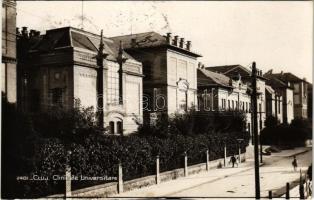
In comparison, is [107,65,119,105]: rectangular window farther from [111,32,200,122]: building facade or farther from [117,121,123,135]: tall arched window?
[111,32,200,122]: building facade

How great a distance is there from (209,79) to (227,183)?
37.3 ft

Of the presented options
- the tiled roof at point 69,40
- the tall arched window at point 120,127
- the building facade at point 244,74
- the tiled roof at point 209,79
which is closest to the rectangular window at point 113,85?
the tiled roof at point 69,40

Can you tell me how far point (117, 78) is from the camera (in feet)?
82.5

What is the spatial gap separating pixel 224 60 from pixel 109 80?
11.4 m

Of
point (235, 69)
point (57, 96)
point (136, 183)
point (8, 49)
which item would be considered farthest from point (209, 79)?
point (8, 49)

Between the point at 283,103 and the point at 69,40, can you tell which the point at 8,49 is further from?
the point at 283,103

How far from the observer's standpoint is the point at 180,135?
24594mm

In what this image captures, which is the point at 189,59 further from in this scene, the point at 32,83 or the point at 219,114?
the point at 32,83

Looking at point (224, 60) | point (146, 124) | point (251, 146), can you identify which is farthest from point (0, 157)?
point (251, 146)

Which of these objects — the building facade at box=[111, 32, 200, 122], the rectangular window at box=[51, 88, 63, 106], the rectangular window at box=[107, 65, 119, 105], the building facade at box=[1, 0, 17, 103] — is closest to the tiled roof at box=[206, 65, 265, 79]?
the building facade at box=[111, 32, 200, 122]

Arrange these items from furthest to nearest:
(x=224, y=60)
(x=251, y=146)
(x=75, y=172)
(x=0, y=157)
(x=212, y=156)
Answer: (x=251, y=146) → (x=212, y=156) → (x=75, y=172) → (x=224, y=60) → (x=0, y=157)

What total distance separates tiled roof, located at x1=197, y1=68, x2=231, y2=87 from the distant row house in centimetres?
8

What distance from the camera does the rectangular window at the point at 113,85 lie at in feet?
77.7

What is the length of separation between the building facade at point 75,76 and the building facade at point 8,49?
69 centimetres
